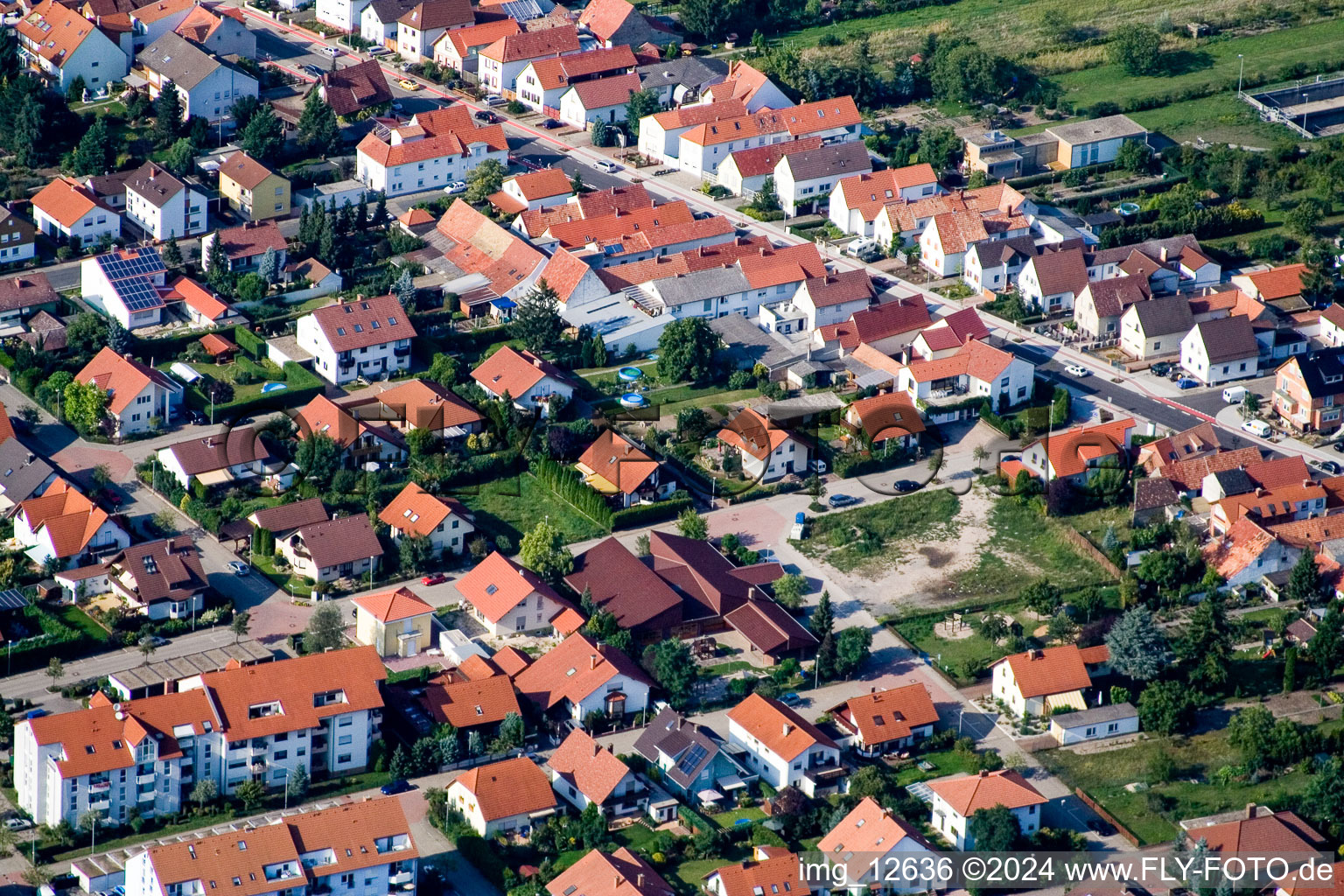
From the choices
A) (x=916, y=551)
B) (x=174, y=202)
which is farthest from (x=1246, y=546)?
(x=174, y=202)

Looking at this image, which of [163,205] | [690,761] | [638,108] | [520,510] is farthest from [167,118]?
[690,761]

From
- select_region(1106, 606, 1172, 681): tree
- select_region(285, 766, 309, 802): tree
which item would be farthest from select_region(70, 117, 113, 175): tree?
select_region(1106, 606, 1172, 681): tree

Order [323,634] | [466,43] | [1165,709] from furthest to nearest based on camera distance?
[466,43], [323,634], [1165,709]

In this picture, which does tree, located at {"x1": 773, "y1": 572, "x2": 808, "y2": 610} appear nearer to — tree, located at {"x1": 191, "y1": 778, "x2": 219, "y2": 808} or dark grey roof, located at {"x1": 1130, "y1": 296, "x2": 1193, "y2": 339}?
tree, located at {"x1": 191, "y1": 778, "x2": 219, "y2": 808}

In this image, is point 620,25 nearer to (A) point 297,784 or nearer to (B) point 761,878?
(A) point 297,784

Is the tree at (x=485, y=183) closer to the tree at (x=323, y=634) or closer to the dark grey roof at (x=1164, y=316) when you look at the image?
the dark grey roof at (x=1164, y=316)

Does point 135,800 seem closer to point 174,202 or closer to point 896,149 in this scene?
point 174,202
